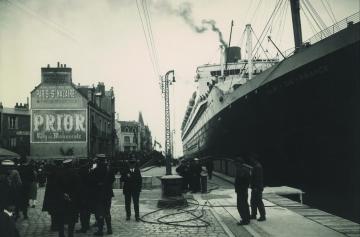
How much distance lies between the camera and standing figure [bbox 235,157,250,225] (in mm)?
7816

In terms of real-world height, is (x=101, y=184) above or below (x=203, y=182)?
above

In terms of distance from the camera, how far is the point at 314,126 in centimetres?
1299

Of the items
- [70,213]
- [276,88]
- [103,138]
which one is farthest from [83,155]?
[70,213]

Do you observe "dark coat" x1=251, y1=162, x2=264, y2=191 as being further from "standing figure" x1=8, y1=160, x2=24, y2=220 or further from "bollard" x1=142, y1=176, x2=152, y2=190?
"bollard" x1=142, y1=176, x2=152, y2=190

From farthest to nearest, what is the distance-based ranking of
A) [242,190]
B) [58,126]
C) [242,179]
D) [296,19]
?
[58,126], [296,19], [242,179], [242,190]

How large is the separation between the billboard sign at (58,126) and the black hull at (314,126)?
78.3 ft

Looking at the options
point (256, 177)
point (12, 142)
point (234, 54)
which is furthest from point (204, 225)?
point (12, 142)

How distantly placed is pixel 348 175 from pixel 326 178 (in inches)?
36.4

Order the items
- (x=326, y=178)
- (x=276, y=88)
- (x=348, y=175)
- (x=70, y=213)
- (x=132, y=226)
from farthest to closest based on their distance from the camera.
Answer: (x=276, y=88)
(x=326, y=178)
(x=348, y=175)
(x=132, y=226)
(x=70, y=213)

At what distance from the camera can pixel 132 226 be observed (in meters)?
7.98

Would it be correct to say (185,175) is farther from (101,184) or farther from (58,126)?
(58,126)

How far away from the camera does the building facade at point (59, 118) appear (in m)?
36.9

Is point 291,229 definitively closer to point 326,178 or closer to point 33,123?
point 326,178

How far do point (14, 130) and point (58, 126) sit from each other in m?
6.71
